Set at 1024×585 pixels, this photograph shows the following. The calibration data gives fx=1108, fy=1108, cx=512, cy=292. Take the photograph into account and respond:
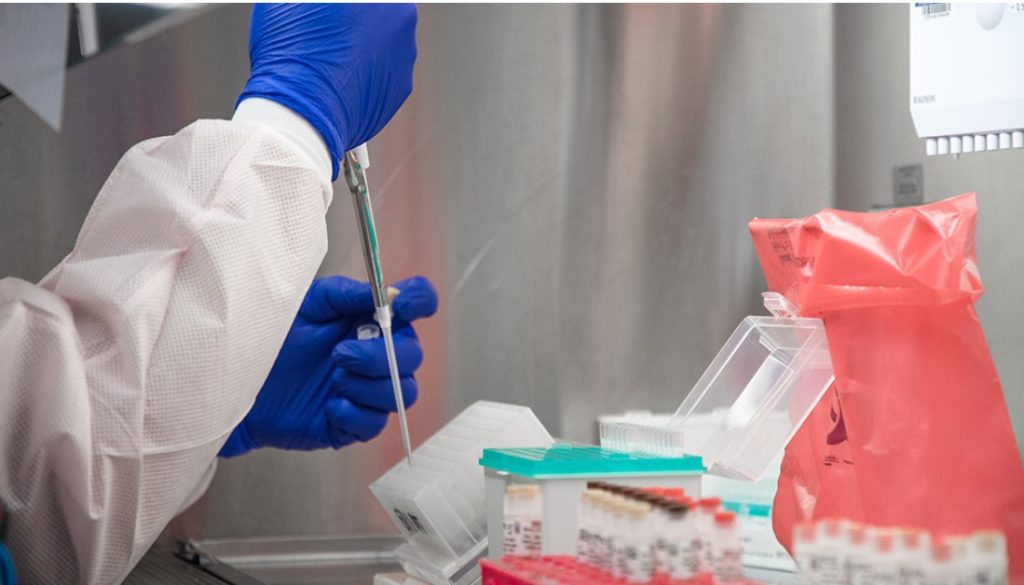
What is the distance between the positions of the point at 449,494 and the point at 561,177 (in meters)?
0.93

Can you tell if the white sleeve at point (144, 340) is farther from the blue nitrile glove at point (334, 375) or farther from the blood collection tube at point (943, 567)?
the blood collection tube at point (943, 567)

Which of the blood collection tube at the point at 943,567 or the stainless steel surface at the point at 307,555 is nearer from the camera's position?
the blood collection tube at the point at 943,567

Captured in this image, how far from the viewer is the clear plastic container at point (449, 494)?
4.42 feet

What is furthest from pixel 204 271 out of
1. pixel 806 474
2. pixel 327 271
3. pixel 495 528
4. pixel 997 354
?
pixel 997 354

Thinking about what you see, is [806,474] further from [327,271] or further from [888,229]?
[327,271]

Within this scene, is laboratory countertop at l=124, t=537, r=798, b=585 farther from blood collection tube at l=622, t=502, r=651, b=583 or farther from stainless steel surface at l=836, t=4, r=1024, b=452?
stainless steel surface at l=836, t=4, r=1024, b=452

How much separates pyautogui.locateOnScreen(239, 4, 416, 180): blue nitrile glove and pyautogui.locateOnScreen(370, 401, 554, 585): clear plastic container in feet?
1.29

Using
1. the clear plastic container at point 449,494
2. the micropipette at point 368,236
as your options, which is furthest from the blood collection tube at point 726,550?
the micropipette at point 368,236

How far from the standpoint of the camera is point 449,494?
4.51ft

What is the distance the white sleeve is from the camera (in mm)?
1090

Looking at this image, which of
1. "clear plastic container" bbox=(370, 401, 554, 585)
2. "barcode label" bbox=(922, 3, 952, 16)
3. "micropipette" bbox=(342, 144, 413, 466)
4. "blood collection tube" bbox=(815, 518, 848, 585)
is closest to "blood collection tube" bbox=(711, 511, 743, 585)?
"blood collection tube" bbox=(815, 518, 848, 585)

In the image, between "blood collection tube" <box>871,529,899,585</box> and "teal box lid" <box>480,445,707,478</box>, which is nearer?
"blood collection tube" <box>871,529,899,585</box>

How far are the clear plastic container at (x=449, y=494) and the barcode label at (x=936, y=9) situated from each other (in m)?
0.71

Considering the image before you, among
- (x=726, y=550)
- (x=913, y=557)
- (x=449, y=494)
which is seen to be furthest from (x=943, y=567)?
(x=449, y=494)
